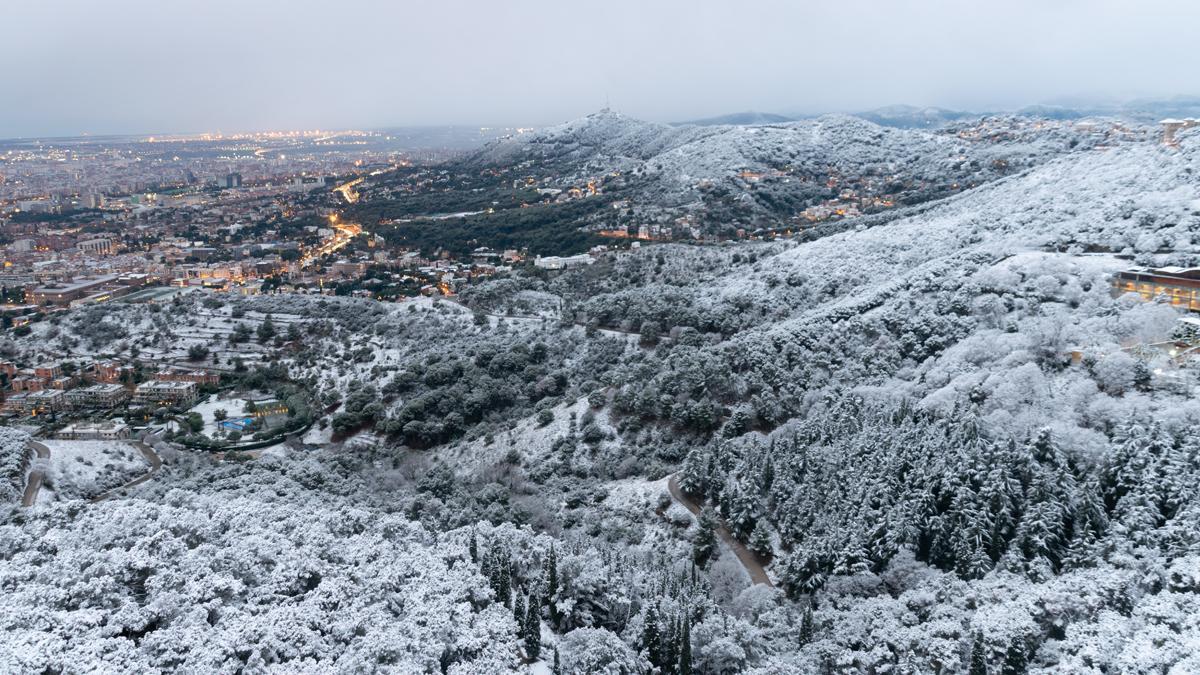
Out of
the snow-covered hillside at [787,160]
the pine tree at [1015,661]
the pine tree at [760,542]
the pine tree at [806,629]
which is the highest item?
the snow-covered hillside at [787,160]

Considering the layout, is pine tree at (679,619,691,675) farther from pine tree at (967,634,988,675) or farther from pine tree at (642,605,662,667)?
pine tree at (967,634,988,675)

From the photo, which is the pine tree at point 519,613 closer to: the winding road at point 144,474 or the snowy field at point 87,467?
the winding road at point 144,474

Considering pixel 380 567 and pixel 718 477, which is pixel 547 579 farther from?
pixel 718 477

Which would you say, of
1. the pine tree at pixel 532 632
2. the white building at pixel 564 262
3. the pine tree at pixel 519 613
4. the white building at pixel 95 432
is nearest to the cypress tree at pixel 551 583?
the pine tree at pixel 519 613

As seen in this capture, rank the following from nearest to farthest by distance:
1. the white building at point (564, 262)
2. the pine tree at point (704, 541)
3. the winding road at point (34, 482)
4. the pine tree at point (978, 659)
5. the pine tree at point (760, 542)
Answer: 1. the pine tree at point (978, 659)
2. the pine tree at point (760, 542)
3. the pine tree at point (704, 541)
4. the winding road at point (34, 482)
5. the white building at point (564, 262)

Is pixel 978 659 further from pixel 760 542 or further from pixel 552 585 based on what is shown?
pixel 552 585

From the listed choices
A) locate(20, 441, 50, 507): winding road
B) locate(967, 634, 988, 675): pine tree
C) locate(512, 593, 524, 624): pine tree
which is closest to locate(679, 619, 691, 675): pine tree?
locate(512, 593, 524, 624): pine tree

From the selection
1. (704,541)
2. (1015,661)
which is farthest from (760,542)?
(1015,661)
